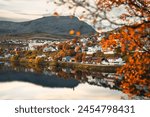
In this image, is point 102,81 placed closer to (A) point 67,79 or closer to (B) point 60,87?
(B) point 60,87

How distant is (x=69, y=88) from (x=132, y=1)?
6784cm

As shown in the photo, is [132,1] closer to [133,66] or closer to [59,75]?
[133,66]

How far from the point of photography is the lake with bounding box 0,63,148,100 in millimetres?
66588

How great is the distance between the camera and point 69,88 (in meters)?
80.9

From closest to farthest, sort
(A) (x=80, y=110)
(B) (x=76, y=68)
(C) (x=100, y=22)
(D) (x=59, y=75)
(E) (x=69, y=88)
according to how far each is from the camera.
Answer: (C) (x=100, y=22) < (A) (x=80, y=110) < (E) (x=69, y=88) < (D) (x=59, y=75) < (B) (x=76, y=68)

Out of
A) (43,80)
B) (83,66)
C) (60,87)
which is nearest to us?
(60,87)

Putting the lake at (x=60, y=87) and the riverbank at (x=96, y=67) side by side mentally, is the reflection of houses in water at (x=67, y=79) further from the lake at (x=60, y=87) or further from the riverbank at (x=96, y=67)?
the riverbank at (x=96, y=67)

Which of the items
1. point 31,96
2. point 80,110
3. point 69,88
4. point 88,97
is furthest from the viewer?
point 69,88

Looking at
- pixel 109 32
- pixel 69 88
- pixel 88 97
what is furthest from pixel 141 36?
pixel 69 88

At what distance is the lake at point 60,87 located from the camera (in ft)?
218

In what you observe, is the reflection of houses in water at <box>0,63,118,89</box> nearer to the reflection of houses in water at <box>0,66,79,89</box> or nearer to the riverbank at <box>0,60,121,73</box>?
the reflection of houses in water at <box>0,66,79,89</box>

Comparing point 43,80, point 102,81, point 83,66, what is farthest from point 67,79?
point 83,66

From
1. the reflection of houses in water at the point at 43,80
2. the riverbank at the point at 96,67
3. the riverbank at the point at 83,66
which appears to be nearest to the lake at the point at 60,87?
the reflection of houses in water at the point at 43,80

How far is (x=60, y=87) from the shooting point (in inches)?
3297
